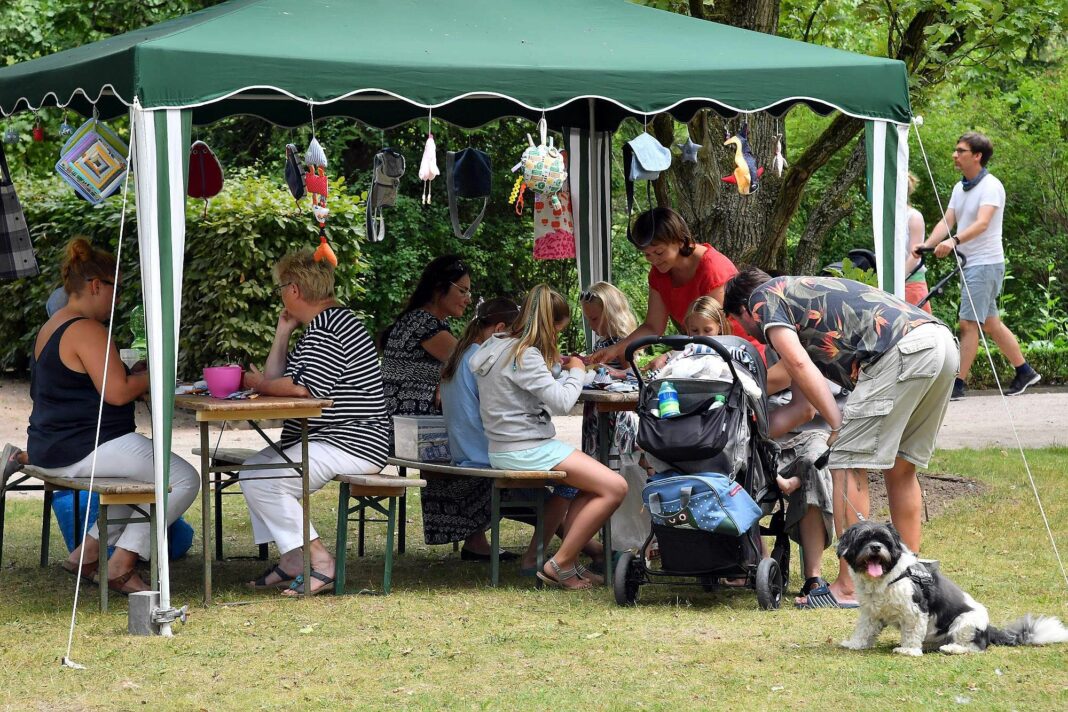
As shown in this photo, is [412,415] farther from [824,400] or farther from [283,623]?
[824,400]

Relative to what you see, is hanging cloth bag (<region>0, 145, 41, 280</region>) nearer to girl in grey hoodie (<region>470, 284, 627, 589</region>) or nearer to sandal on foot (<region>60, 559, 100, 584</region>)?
sandal on foot (<region>60, 559, 100, 584</region>)

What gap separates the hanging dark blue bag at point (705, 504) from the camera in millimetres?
4934

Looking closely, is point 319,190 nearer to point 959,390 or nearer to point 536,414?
point 536,414

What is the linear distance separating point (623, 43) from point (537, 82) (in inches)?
26.5

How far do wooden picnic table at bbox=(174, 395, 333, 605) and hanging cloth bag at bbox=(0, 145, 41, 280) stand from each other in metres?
1.92

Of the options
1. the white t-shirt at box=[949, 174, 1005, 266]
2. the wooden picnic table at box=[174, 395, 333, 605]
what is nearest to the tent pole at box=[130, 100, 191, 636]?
the wooden picnic table at box=[174, 395, 333, 605]

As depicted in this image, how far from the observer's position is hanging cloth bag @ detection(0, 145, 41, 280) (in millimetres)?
6805

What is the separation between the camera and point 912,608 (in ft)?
14.1

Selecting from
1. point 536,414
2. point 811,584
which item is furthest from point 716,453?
point 536,414

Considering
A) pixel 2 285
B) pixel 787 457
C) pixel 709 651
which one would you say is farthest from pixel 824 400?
pixel 2 285

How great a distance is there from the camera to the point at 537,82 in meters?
5.35

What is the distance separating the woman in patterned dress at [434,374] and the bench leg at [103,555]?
154 cm

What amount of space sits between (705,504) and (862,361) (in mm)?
774

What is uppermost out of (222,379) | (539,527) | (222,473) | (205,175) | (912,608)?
(205,175)
